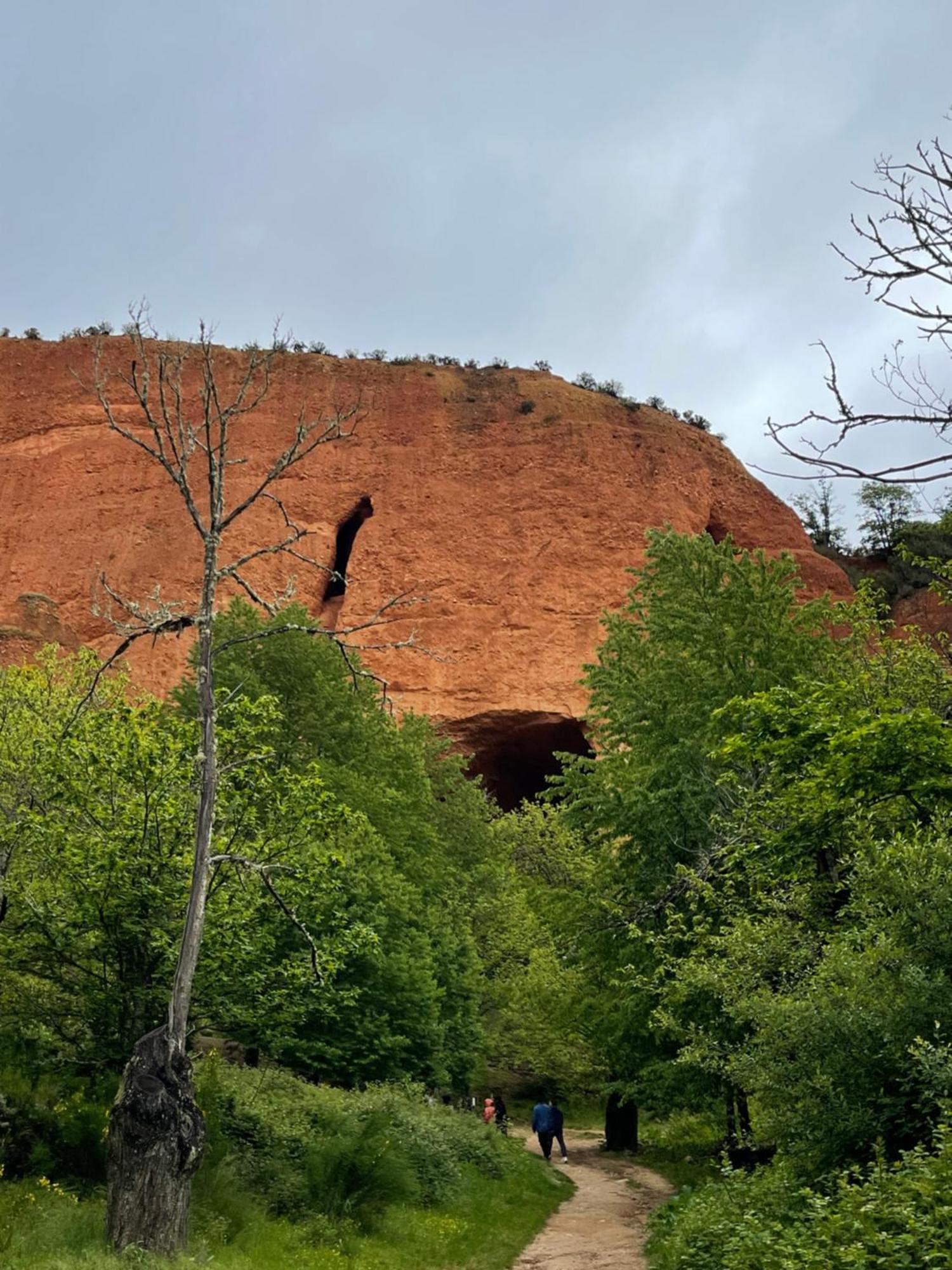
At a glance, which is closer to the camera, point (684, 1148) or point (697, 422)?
point (684, 1148)

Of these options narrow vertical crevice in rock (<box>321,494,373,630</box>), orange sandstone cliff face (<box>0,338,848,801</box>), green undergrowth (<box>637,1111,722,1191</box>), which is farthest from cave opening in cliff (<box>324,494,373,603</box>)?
green undergrowth (<box>637,1111,722,1191</box>)

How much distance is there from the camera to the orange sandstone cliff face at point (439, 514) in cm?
4388

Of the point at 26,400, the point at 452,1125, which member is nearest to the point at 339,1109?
the point at 452,1125

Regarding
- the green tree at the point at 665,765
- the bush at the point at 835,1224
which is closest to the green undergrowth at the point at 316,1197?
the green tree at the point at 665,765

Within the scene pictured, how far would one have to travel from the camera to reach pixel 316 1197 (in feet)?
37.8

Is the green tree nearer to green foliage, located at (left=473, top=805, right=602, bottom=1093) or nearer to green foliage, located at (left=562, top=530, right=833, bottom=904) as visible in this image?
green foliage, located at (left=562, top=530, right=833, bottom=904)

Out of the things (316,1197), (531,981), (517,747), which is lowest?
(316,1197)

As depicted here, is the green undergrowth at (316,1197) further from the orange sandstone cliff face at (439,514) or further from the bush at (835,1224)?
the orange sandstone cliff face at (439,514)

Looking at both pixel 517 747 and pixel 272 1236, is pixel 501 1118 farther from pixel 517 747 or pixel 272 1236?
pixel 517 747

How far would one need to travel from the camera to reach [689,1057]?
11.4 m

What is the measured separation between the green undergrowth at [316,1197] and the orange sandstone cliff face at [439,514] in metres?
27.3

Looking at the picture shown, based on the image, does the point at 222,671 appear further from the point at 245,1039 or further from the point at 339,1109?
the point at 339,1109

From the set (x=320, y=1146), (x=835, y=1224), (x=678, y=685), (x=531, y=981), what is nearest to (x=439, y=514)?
(x=531, y=981)

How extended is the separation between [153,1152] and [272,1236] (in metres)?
2.71
